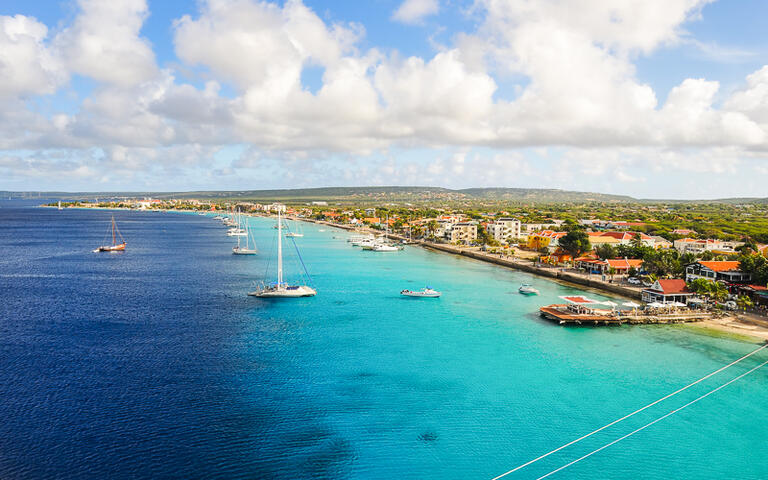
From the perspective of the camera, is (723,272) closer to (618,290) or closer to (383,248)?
(618,290)

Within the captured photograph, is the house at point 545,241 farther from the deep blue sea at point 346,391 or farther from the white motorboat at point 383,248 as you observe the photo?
the deep blue sea at point 346,391

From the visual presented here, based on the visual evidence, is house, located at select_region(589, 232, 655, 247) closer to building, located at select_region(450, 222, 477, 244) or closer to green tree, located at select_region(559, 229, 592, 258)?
green tree, located at select_region(559, 229, 592, 258)

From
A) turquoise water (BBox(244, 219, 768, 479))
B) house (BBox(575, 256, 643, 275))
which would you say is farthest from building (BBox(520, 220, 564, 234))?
turquoise water (BBox(244, 219, 768, 479))

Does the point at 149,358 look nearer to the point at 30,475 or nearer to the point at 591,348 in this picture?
the point at 30,475

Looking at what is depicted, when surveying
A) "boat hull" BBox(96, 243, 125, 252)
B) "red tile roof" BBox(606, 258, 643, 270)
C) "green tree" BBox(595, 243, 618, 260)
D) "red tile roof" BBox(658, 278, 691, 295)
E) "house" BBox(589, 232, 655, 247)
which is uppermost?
"house" BBox(589, 232, 655, 247)

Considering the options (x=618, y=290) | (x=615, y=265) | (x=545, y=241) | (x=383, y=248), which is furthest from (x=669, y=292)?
(x=383, y=248)

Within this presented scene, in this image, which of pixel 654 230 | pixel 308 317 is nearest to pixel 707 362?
pixel 308 317

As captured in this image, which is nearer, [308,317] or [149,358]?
[149,358]

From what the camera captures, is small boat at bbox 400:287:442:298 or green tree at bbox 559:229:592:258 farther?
green tree at bbox 559:229:592:258
